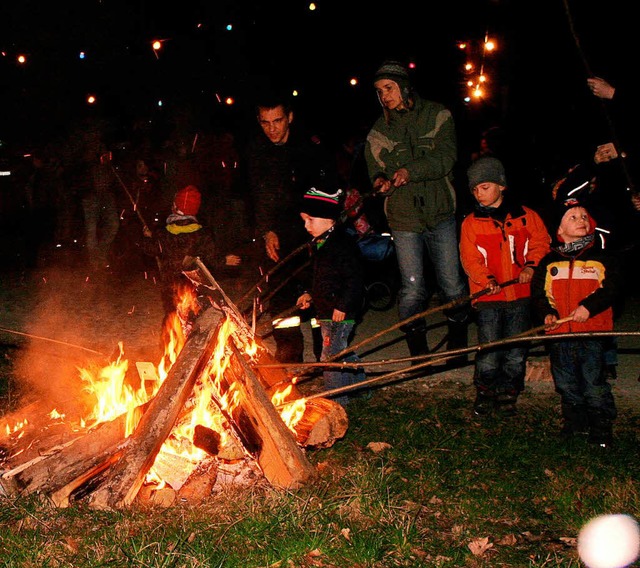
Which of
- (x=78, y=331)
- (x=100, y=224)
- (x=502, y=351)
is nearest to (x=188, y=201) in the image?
(x=78, y=331)

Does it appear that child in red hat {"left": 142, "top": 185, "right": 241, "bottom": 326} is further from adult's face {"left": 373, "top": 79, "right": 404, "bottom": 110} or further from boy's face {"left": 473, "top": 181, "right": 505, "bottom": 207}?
boy's face {"left": 473, "top": 181, "right": 505, "bottom": 207}

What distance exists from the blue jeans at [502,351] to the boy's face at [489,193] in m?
0.80

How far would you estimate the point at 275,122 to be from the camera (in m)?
5.60

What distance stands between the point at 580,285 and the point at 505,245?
67 cm

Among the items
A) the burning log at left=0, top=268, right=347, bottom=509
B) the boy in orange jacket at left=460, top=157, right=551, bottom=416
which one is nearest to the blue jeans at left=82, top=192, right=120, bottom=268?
the burning log at left=0, top=268, right=347, bottom=509

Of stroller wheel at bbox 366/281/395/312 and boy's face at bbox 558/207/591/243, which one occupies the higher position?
boy's face at bbox 558/207/591/243

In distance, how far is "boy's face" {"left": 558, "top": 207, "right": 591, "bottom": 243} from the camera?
4562 millimetres

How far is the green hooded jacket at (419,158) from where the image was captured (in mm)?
5465

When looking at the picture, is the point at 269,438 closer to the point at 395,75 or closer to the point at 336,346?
the point at 336,346

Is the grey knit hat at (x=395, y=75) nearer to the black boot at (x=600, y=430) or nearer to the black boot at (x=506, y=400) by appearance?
the black boot at (x=506, y=400)

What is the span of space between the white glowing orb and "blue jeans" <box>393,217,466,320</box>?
2479mm

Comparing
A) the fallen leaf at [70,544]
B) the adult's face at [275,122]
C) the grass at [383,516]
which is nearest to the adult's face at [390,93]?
the adult's face at [275,122]

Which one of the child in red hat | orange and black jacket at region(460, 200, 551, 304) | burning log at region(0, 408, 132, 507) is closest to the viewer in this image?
burning log at region(0, 408, 132, 507)

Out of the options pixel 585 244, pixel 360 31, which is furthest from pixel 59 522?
pixel 360 31
